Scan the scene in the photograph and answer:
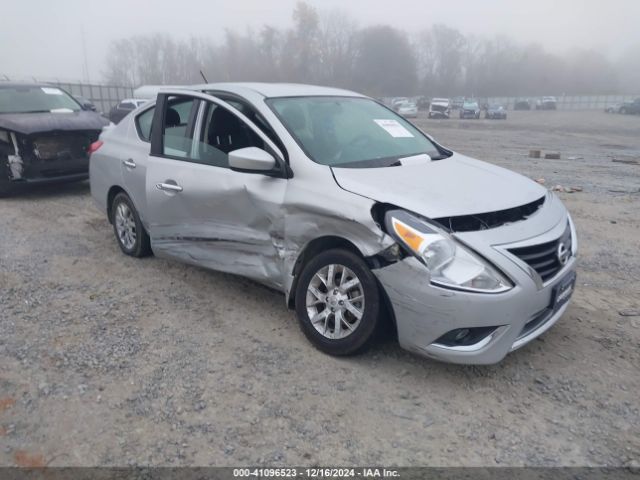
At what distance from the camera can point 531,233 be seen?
A: 3.15m

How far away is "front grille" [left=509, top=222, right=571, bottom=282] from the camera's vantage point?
9.91ft

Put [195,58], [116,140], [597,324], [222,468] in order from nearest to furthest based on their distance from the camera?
[222,468] < [597,324] < [116,140] < [195,58]

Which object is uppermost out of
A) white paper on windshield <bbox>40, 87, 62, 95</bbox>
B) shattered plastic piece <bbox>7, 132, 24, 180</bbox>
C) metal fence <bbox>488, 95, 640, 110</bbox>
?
white paper on windshield <bbox>40, 87, 62, 95</bbox>

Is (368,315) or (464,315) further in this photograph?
(368,315)

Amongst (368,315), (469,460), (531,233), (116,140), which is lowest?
(469,460)

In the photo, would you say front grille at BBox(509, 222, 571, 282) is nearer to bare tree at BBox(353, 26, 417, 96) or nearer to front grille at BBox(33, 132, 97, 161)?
front grille at BBox(33, 132, 97, 161)

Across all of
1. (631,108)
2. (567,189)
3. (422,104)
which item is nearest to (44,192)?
(567,189)

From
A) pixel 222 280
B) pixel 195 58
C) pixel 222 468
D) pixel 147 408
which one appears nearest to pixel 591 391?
pixel 222 468

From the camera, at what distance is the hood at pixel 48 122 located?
765cm

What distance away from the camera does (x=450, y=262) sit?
2926 millimetres

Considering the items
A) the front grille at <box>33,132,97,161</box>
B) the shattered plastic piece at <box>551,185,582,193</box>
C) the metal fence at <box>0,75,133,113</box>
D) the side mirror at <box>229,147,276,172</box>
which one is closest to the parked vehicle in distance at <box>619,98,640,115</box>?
the metal fence at <box>0,75,133,113</box>

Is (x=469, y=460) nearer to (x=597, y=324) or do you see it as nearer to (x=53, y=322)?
(x=597, y=324)

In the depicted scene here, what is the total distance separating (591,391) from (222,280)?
3025 mm

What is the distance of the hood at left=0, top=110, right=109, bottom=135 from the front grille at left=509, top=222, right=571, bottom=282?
23.4ft
